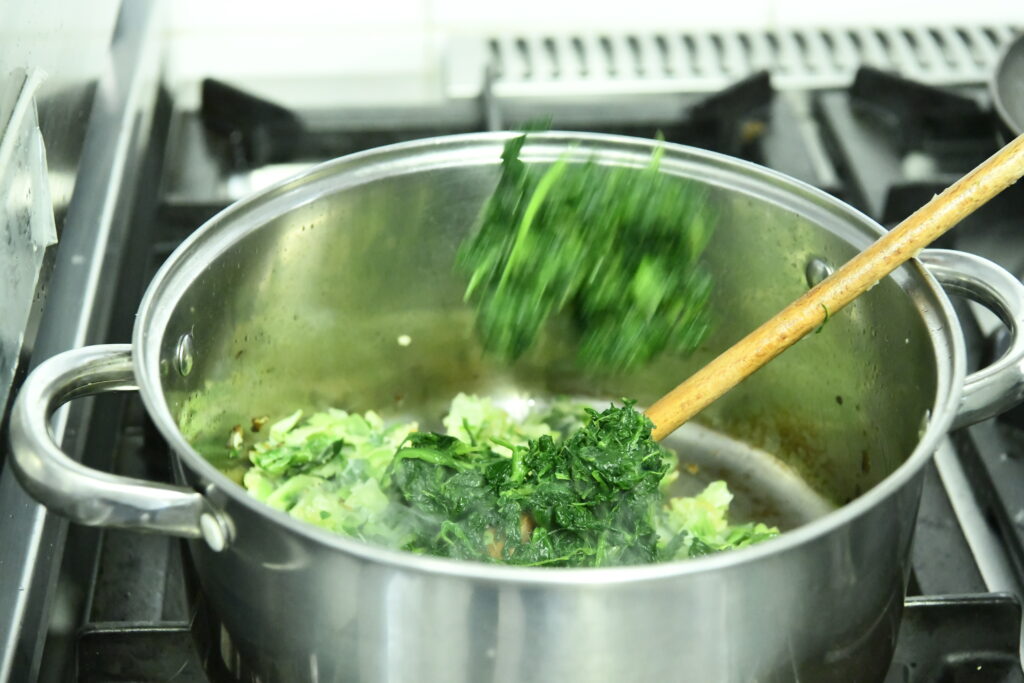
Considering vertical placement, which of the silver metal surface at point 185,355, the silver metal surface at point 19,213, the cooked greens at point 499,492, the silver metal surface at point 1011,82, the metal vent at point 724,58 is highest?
the metal vent at point 724,58

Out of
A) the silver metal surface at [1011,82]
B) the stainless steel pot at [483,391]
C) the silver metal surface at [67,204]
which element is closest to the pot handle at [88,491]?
the stainless steel pot at [483,391]

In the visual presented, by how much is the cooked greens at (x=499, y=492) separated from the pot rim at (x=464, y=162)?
155mm

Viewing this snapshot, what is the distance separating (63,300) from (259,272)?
0.61 ft

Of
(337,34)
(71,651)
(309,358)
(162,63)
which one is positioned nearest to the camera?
(71,651)

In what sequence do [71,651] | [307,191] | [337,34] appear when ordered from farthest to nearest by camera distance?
[337,34], [307,191], [71,651]

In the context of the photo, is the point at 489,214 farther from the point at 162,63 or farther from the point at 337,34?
the point at 337,34

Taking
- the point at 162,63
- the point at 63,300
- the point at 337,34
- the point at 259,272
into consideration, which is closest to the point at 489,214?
the point at 259,272

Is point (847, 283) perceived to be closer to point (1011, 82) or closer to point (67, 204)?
point (1011, 82)

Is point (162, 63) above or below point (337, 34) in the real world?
below

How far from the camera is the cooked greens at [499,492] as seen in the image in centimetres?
104

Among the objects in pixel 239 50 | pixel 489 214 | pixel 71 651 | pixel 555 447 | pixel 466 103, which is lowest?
pixel 71 651

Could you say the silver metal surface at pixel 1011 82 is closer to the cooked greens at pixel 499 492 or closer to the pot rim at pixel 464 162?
the pot rim at pixel 464 162

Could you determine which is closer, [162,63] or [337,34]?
[162,63]

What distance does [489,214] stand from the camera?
4.00ft
